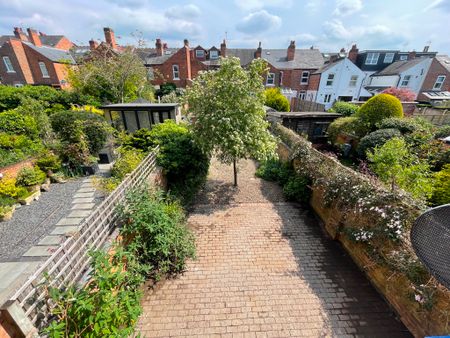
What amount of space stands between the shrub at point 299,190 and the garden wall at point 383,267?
0.92ft

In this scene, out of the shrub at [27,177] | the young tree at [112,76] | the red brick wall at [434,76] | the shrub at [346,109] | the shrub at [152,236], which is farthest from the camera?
the red brick wall at [434,76]

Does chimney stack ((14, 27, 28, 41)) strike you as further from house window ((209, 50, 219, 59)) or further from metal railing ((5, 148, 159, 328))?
metal railing ((5, 148, 159, 328))

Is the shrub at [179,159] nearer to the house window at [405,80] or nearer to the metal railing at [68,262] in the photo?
the metal railing at [68,262]

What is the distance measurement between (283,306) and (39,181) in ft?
26.2

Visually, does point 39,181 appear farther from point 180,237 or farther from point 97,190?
point 180,237

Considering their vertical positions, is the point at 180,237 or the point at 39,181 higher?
the point at 39,181

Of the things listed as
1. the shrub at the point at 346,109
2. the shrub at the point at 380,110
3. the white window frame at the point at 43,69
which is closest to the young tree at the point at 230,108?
the shrub at the point at 380,110

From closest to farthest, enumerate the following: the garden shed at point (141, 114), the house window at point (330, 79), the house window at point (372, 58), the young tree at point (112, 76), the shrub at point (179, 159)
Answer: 1. the shrub at point (179, 159)
2. the garden shed at point (141, 114)
3. the young tree at point (112, 76)
4. the house window at point (330, 79)
5. the house window at point (372, 58)

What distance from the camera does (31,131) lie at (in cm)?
761

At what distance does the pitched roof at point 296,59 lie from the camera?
24484 millimetres

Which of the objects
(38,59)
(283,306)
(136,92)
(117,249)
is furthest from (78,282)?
(38,59)

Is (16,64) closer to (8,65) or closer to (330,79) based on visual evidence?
(8,65)

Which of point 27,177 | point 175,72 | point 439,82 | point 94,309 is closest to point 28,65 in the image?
point 175,72

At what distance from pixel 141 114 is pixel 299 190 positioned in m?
8.94
